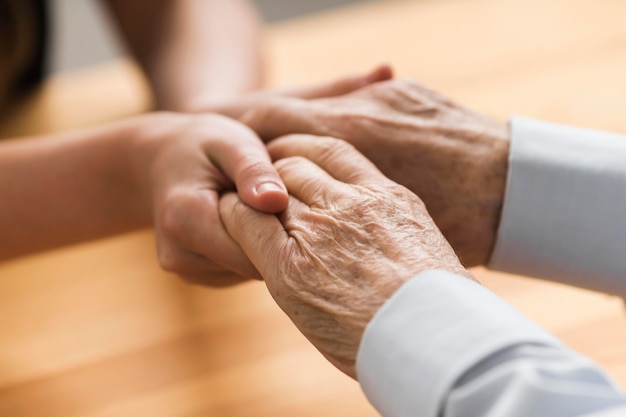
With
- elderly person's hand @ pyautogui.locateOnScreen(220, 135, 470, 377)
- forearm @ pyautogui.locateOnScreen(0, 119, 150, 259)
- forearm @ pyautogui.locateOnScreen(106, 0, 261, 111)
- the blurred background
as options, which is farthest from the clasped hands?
the blurred background

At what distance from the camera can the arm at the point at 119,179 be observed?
0.72 meters

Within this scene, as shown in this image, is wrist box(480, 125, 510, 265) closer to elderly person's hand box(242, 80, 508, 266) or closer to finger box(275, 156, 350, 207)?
elderly person's hand box(242, 80, 508, 266)

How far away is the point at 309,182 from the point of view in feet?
2.20

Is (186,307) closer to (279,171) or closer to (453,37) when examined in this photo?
(279,171)

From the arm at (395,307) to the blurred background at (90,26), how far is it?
64.7 inches

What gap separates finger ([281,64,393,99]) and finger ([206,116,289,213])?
0.35 feet

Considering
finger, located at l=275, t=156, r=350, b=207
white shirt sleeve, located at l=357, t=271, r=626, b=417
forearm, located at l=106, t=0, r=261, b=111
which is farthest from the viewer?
forearm, located at l=106, t=0, r=261, b=111

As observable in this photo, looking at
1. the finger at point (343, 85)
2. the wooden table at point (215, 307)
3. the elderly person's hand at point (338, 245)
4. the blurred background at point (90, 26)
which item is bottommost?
the blurred background at point (90, 26)

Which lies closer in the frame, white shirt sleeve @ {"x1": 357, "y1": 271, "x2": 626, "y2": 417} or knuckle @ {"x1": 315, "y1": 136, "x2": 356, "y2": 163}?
white shirt sleeve @ {"x1": 357, "y1": 271, "x2": 626, "y2": 417}

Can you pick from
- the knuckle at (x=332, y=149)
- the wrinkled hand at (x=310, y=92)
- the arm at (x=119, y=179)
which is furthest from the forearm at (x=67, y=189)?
the knuckle at (x=332, y=149)

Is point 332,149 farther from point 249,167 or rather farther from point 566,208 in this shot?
point 566,208

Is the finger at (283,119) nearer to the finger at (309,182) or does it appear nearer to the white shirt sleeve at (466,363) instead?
the finger at (309,182)

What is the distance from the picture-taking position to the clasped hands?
1.77 ft

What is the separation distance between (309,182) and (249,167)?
0.06 m
